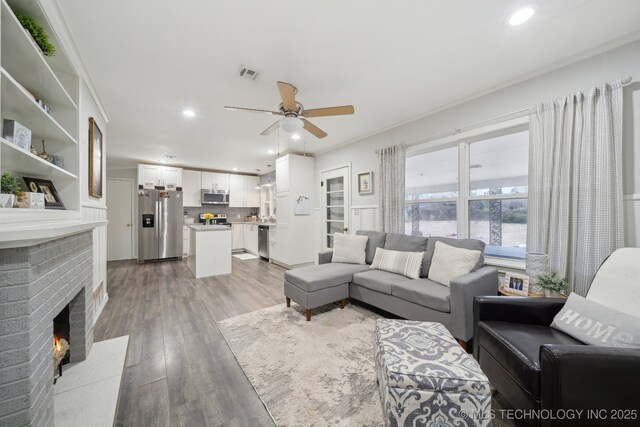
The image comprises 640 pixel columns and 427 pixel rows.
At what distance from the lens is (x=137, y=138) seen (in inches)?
163

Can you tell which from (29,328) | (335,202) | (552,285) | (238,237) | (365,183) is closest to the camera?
(29,328)

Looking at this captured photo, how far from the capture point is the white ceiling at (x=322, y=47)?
5.28ft

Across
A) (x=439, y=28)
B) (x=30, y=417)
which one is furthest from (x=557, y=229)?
(x=30, y=417)

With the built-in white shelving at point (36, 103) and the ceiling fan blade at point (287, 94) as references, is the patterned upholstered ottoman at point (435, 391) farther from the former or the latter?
the ceiling fan blade at point (287, 94)

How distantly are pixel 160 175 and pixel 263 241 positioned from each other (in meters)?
3.12

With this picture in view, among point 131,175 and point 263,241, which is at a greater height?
point 131,175

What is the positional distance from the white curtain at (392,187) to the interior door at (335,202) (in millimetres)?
859

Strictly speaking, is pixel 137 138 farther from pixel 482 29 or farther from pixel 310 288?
pixel 482 29

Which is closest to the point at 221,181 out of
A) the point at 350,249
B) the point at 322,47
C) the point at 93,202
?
the point at 93,202

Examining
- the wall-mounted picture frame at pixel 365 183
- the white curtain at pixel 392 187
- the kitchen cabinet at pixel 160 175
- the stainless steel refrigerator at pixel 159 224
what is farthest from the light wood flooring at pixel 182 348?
the kitchen cabinet at pixel 160 175

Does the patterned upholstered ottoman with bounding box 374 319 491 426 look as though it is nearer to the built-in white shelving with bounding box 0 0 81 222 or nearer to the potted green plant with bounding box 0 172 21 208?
the built-in white shelving with bounding box 0 0 81 222

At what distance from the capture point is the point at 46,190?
1.81m

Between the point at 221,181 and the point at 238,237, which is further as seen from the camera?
the point at 238,237

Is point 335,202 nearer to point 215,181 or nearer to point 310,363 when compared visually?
point 310,363
